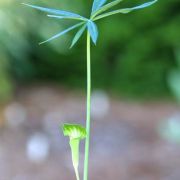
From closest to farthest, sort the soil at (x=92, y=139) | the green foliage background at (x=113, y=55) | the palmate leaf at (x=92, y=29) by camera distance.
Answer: the palmate leaf at (x=92, y=29)
the soil at (x=92, y=139)
the green foliage background at (x=113, y=55)

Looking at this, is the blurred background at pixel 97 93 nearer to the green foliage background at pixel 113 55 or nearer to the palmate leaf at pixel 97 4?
the green foliage background at pixel 113 55

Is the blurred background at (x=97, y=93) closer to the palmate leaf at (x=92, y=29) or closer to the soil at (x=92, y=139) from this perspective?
the soil at (x=92, y=139)

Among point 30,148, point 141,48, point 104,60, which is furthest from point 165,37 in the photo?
point 30,148

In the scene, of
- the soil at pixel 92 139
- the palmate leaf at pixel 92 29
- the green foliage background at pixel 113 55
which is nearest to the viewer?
the palmate leaf at pixel 92 29

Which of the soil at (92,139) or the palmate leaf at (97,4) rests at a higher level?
the soil at (92,139)

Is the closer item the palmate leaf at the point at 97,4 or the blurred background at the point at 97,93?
the palmate leaf at the point at 97,4

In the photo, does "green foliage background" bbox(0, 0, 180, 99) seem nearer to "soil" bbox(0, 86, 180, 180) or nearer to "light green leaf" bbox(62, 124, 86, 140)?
"soil" bbox(0, 86, 180, 180)

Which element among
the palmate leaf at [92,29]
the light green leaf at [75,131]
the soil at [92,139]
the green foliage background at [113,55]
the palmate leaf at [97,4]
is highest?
the green foliage background at [113,55]

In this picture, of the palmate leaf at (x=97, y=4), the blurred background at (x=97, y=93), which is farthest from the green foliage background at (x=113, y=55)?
the palmate leaf at (x=97, y=4)

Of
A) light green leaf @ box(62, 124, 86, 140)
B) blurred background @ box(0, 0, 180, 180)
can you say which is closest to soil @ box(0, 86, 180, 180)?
blurred background @ box(0, 0, 180, 180)
